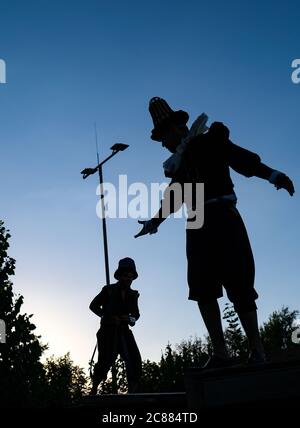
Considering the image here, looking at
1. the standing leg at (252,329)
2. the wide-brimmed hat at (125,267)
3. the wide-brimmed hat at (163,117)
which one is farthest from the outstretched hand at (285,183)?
the wide-brimmed hat at (125,267)

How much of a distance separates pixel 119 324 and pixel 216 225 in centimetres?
375

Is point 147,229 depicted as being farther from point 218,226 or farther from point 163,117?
point 163,117

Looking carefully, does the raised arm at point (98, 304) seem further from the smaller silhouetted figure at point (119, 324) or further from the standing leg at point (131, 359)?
the standing leg at point (131, 359)

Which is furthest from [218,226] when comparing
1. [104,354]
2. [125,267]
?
[104,354]

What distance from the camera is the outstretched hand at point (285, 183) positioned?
150 inches

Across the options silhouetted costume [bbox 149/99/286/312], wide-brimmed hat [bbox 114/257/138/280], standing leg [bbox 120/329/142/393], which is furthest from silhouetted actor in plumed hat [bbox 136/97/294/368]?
standing leg [bbox 120/329/142/393]

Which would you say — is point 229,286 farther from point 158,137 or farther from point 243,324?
point 158,137

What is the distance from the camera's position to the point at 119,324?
7168 millimetres

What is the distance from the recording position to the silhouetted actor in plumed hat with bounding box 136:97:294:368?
3.65 m

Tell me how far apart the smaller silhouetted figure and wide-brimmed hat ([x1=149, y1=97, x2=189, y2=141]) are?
3.25 meters
